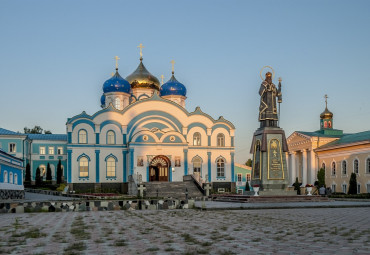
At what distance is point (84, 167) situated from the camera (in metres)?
38.9

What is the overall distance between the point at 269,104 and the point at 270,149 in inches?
103

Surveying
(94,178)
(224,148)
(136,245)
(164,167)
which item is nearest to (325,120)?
(224,148)

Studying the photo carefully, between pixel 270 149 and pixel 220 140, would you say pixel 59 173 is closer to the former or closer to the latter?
pixel 220 140

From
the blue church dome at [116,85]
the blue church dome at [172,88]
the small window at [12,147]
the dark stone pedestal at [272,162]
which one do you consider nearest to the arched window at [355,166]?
the dark stone pedestal at [272,162]

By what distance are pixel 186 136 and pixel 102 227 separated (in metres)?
31.2

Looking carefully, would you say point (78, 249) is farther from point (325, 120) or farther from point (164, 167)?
point (325, 120)

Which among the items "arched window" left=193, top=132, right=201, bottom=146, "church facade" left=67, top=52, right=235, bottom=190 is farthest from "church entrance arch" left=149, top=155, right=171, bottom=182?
"arched window" left=193, top=132, right=201, bottom=146

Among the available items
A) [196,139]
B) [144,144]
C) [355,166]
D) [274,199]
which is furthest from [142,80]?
[274,199]

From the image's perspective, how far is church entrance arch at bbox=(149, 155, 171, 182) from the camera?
1567 inches

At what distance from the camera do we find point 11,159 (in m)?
30.7

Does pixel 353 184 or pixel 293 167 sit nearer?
pixel 353 184

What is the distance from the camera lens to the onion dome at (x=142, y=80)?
4644 cm

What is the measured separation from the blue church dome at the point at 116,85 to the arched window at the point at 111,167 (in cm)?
757

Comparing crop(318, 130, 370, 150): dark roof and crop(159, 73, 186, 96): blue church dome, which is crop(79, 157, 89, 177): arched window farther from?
crop(318, 130, 370, 150): dark roof
